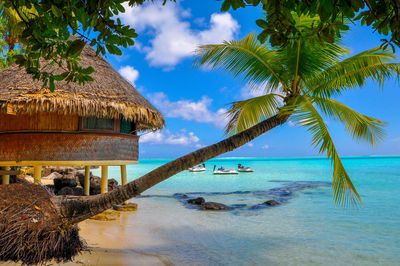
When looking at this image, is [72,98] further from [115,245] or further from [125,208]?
[125,208]

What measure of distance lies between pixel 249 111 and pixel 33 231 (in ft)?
13.8

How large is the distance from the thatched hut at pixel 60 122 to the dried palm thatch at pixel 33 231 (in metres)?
2.20

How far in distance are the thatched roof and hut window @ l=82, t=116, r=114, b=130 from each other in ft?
1.23

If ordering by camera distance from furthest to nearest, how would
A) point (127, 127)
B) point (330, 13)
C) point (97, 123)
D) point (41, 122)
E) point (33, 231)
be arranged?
point (127, 127)
point (97, 123)
point (41, 122)
point (33, 231)
point (330, 13)

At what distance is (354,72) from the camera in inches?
185

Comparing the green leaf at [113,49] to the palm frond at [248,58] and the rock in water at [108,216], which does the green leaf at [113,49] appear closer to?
the palm frond at [248,58]

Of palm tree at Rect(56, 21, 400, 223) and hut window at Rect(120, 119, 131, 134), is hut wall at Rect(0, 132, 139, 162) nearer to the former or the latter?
hut window at Rect(120, 119, 131, 134)

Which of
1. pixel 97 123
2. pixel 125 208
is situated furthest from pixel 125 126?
pixel 125 208

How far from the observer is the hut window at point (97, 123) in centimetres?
665

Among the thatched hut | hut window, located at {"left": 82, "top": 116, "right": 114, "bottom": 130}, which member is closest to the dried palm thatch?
the thatched hut

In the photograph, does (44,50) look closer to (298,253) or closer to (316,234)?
(298,253)

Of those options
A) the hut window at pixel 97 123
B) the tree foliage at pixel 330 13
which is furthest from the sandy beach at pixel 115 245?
the tree foliage at pixel 330 13

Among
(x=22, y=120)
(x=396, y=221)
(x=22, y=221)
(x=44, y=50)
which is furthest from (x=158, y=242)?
(x=396, y=221)

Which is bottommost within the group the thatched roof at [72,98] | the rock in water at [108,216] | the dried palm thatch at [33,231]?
the rock in water at [108,216]
